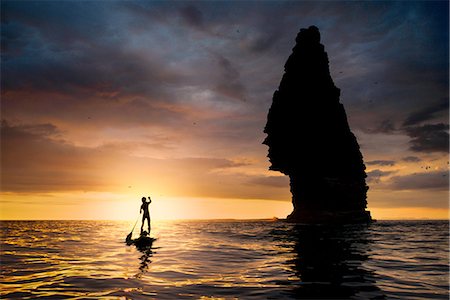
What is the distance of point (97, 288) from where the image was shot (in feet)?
29.5

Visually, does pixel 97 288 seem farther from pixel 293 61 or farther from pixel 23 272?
pixel 293 61

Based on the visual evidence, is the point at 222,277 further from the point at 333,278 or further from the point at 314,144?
the point at 314,144

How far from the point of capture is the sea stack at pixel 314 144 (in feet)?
225

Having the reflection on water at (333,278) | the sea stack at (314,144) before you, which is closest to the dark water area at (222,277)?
the reflection on water at (333,278)

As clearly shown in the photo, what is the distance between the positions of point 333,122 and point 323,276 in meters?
67.3

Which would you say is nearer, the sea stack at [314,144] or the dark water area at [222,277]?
the dark water area at [222,277]

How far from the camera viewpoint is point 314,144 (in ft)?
232

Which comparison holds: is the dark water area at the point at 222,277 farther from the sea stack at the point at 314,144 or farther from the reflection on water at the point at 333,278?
the sea stack at the point at 314,144

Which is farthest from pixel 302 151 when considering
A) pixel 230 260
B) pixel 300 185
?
pixel 230 260

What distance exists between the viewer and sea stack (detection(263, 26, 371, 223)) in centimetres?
6869

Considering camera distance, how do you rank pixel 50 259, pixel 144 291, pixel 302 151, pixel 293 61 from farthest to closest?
pixel 293 61 → pixel 302 151 → pixel 50 259 → pixel 144 291

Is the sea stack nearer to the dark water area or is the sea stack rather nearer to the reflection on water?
the reflection on water

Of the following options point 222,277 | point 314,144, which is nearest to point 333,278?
point 222,277

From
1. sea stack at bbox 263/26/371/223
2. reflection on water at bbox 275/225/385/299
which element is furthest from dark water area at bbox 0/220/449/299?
sea stack at bbox 263/26/371/223
